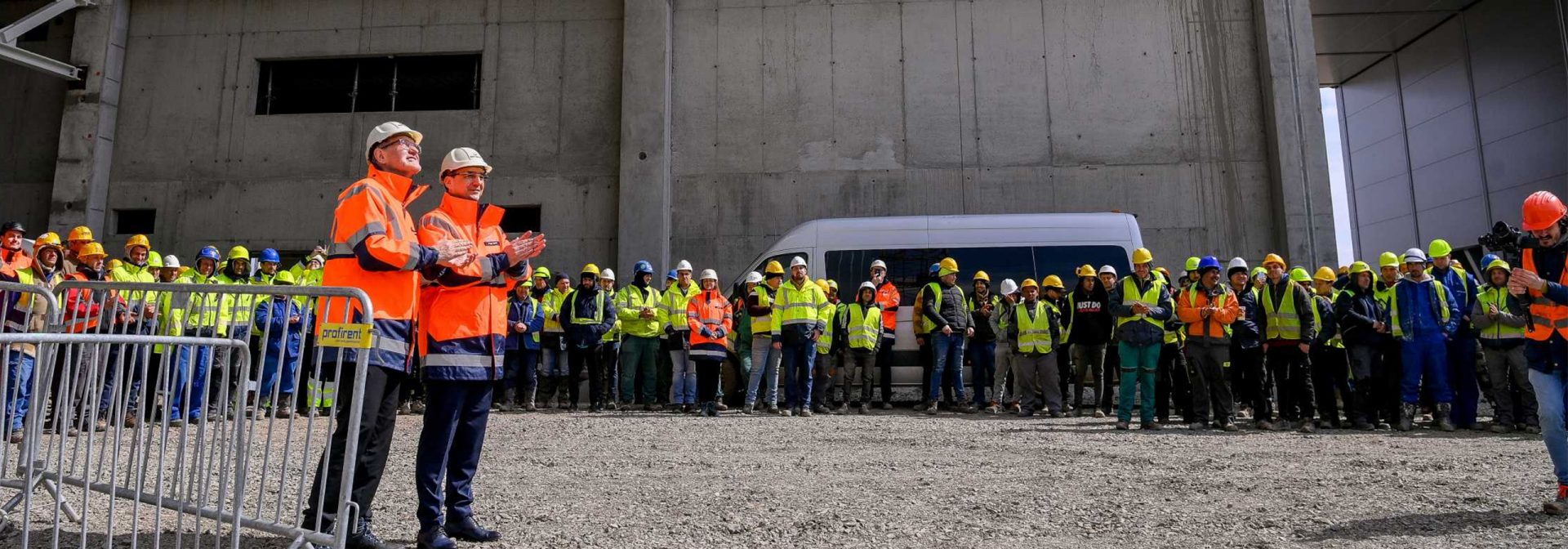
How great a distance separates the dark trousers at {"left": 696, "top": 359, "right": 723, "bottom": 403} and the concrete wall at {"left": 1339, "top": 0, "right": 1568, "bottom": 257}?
2040 cm

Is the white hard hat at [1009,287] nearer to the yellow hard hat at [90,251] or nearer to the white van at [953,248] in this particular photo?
the white van at [953,248]

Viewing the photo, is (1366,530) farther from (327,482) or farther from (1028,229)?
(1028,229)

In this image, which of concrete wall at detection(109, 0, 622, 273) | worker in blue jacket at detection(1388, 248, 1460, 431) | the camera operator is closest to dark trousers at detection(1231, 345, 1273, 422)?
worker in blue jacket at detection(1388, 248, 1460, 431)

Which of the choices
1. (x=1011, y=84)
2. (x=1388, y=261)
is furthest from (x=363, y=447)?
(x=1011, y=84)

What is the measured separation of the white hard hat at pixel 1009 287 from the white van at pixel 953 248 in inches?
10.5

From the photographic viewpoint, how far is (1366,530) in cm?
407

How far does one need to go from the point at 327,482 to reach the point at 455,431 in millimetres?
538

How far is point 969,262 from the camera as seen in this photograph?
1103cm

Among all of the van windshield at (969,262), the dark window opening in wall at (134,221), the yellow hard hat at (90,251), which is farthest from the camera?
the dark window opening in wall at (134,221)

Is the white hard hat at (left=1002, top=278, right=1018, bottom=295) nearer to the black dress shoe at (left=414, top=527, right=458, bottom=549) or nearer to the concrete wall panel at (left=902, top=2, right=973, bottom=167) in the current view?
the concrete wall panel at (left=902, top=2, right=973, bottom=167)

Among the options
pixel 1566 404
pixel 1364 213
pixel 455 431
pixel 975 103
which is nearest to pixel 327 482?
pixel 455 431

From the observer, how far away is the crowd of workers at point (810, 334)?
3625mm

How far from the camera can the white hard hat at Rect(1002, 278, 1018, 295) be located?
1056cm

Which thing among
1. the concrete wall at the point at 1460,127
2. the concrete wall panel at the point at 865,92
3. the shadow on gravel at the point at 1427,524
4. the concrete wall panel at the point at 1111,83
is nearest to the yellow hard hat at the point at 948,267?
the concrete wall panel at the point at 865,92
